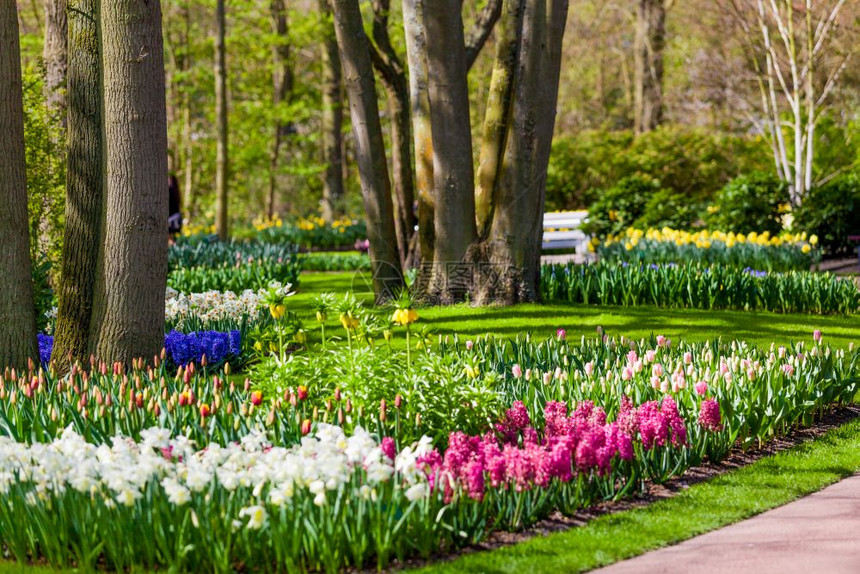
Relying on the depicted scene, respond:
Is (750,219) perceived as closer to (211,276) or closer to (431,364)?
(211,276)

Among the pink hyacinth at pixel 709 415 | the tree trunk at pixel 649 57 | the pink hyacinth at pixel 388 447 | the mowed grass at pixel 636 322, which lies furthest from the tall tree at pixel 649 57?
the pink hyacinth at pixel 388 447

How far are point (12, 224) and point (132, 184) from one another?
86 cm

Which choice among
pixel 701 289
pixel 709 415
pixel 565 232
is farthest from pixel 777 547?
pixel 565 232

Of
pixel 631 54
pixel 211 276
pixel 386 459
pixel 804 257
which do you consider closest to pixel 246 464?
pixel 386 459

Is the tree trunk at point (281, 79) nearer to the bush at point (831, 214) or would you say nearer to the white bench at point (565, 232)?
the white bench at point (565, 232)

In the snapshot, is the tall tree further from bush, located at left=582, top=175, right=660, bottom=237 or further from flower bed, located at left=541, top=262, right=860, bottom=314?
flower bed, located at left=541, top=262, right=860, bottom=314

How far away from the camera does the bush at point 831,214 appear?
657 inches

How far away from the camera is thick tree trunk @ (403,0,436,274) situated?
11.2 meters

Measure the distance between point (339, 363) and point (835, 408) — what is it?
11.0 feet

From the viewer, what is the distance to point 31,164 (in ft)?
35.0

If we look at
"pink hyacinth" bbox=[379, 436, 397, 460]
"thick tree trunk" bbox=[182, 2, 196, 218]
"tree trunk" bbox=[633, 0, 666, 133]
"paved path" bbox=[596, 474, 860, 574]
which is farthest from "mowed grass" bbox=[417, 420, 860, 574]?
"thick tree trunk" bbox=[182, 2, 196, 218]

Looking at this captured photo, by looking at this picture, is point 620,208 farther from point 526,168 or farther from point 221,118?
point 526,168

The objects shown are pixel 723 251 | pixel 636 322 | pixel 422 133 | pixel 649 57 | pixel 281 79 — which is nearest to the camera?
pixel 636 322

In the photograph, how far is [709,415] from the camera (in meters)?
5.68
